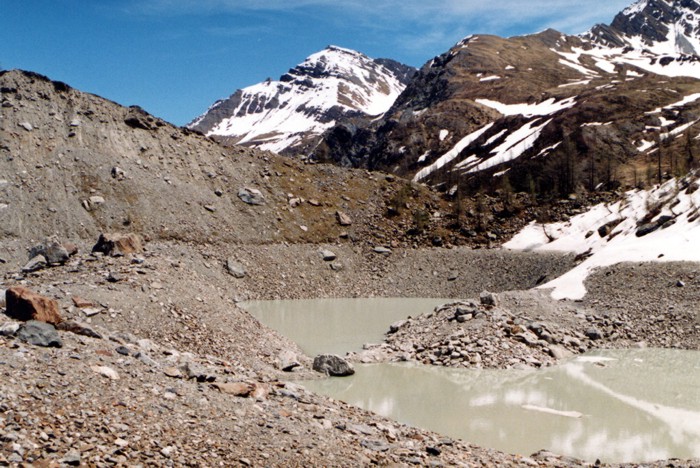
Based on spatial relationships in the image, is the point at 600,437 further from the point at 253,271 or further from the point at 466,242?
the point at 466,242

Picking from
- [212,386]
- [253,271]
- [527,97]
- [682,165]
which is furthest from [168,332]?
[527,97]

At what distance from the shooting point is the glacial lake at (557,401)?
67.6 ft

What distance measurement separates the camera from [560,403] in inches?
1001

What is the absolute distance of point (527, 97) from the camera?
143625mm

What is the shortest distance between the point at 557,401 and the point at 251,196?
48.7 m

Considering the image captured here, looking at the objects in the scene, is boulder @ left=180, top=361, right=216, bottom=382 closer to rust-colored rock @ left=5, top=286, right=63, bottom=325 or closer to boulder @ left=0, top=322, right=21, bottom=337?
boulder @ left=0, top=322, right=21, bottom=337

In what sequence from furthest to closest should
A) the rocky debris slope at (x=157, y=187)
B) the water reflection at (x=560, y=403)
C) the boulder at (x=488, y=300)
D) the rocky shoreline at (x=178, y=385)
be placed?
the rocky debris slope at (x=157, y=187) < the boulder at (x=488, y=300) < the water reflection at (x=560, y=403) < the rocky shoreline at (x=178, y=385)

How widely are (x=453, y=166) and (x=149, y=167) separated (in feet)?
198

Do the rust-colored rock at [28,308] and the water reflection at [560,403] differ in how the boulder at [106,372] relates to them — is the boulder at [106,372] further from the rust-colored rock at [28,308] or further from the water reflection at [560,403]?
the water reflection at [560,403]

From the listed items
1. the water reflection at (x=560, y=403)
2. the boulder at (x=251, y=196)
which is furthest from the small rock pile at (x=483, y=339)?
the boulder at (x=251, y=196)

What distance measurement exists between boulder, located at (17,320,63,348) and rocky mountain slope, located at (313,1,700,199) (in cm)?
7202

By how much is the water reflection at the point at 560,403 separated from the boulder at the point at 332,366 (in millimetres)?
767

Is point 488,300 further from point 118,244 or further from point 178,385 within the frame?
point 178,385

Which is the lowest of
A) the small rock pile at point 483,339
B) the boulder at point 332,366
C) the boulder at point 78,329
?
the boulder at point 332,366
